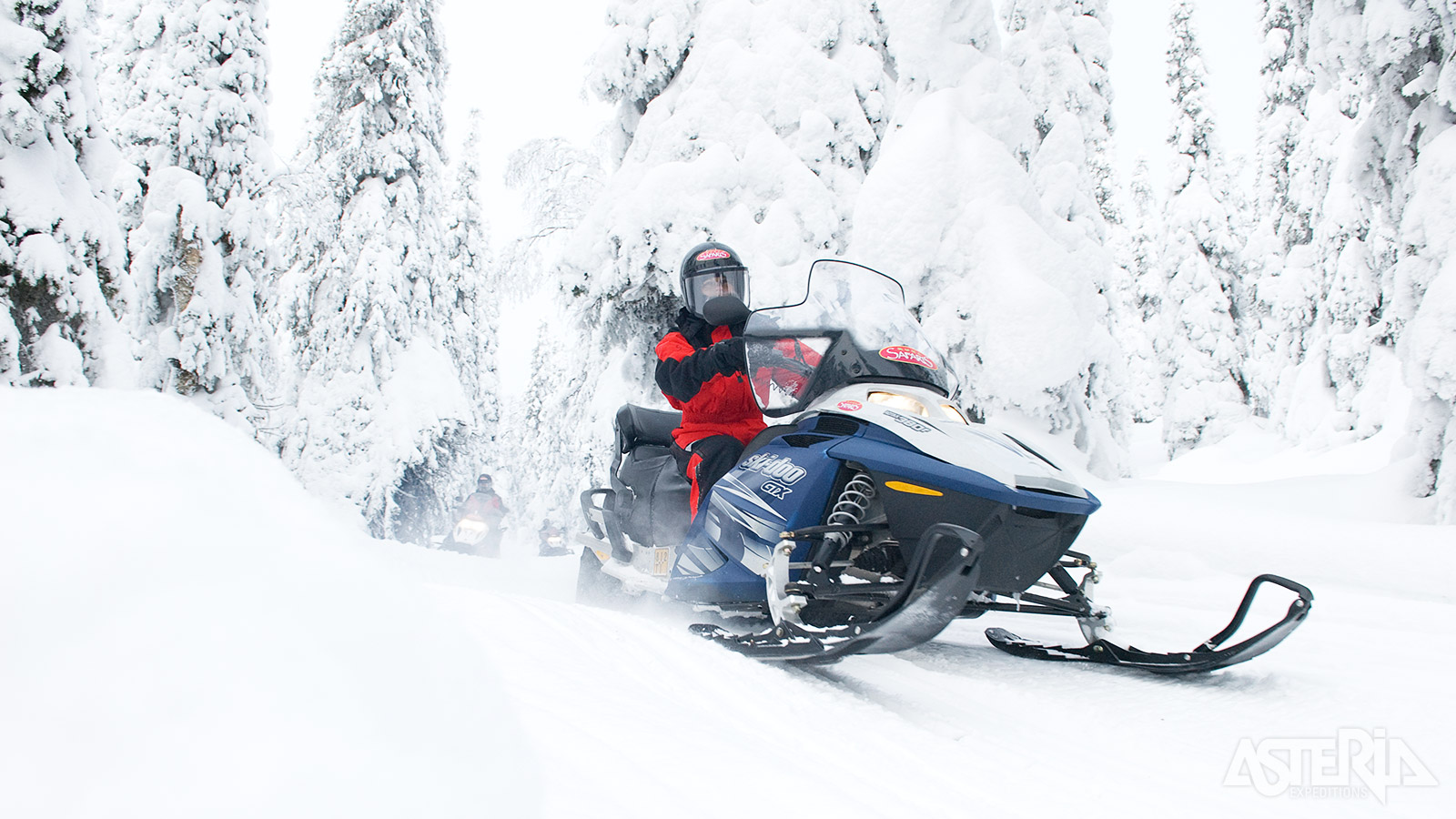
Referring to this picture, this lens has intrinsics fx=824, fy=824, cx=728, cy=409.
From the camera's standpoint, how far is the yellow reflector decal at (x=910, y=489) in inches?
97.3

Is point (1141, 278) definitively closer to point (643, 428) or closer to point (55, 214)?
point (643, 428)

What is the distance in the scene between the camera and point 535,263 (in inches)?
438

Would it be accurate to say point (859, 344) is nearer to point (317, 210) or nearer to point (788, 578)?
point (788, 578)

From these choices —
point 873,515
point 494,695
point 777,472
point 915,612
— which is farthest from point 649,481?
point 494,695

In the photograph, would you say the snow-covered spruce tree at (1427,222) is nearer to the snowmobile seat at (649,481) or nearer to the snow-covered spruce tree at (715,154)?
the snow-covered spruce tree at (715,154)

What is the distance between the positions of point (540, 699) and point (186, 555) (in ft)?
3.09

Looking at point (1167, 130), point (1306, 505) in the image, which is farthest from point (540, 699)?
point (1167, 130)

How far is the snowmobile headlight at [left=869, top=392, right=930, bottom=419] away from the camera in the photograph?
275cm

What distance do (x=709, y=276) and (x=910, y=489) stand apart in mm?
1722

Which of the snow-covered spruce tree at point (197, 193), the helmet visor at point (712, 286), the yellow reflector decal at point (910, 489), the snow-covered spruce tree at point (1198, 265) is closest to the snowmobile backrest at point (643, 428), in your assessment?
the helmet visor at point (712, 286)

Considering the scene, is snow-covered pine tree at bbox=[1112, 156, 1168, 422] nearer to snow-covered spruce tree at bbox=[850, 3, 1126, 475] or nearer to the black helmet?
snow-covered spruce tree at bbox=[850, 3, 1126, 475]

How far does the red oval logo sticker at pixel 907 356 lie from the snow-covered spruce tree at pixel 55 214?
4.86 meters

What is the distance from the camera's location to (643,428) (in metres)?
4.37

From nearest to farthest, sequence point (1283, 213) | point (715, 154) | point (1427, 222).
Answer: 1. point (1427, 222)
2. point (715, 154)
3. point (1283, 213)
